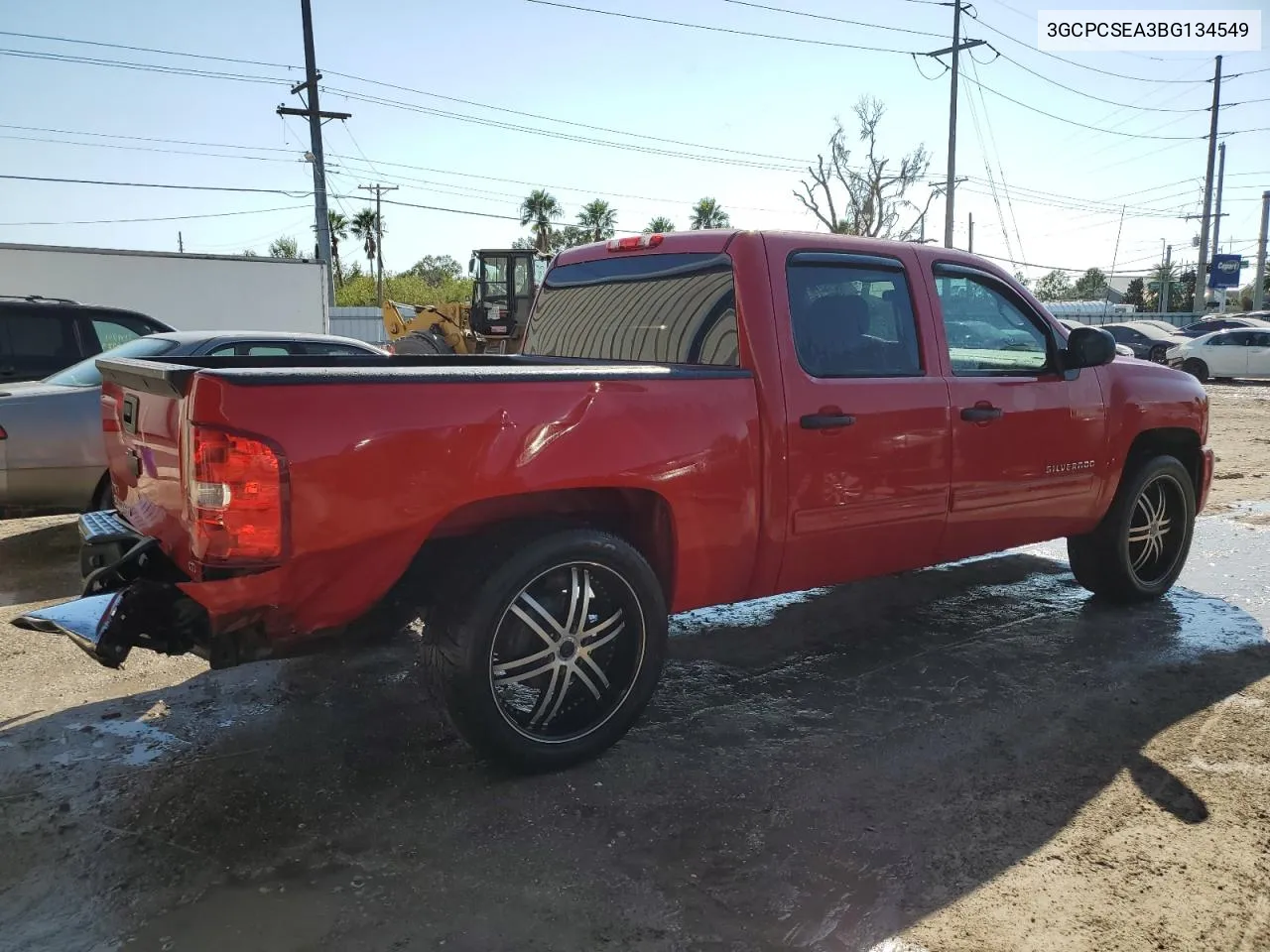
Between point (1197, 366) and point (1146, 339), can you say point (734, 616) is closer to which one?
point (1197, 366)

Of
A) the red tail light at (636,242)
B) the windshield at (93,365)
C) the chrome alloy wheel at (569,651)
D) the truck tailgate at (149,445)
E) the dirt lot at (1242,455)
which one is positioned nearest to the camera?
the truck tailgate at (149,445)

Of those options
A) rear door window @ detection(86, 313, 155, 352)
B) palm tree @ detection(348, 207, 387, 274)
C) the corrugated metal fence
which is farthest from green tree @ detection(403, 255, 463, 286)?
rear door window @ detection(86, 313, 155, 352)

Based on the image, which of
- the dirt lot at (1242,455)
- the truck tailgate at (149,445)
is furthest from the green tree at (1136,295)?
the truck tailgate at (149,445)

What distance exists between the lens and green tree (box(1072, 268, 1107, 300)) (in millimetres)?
91575

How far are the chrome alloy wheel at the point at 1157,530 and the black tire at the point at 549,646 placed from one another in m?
3.30

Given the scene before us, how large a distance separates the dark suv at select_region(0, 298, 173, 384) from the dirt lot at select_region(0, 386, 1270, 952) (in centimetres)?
377

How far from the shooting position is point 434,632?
3064 millimetres

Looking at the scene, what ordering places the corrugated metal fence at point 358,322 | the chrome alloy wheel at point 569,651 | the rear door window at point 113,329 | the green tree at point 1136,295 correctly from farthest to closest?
1. the green tree at point 1136,295
2. the corrugated metal fence at point 358,322
3. the rear door window at point 113,329
4. the chrome alloy wheel at point 569,651

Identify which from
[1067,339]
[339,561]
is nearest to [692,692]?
[339,561]

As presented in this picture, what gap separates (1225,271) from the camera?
6056 cm

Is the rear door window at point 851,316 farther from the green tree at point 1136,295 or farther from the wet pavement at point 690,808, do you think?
the green tree at point 1136,295

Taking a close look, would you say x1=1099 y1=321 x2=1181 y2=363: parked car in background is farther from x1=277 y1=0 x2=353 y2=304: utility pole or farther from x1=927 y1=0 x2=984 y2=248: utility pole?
x1=277 y1=0 x2=353 y2=304: utility pole

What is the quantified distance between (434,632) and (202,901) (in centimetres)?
98

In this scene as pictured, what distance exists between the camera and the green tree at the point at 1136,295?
3145 inches
